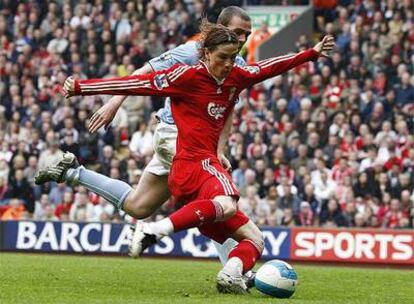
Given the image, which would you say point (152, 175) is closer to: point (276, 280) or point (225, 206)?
point (225, 206)

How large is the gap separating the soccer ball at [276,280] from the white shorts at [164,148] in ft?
4.87

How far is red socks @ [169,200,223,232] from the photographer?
9227 millimetres

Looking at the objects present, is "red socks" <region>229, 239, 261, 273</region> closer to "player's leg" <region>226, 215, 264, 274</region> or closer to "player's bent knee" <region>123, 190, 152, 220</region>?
"player's leg" <region>226, 215, 264, 274</region>

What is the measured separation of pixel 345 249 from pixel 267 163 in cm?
330

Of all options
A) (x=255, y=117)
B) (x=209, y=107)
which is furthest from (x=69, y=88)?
(x=255, y=117)

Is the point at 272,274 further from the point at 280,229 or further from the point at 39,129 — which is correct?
the point at 39,129

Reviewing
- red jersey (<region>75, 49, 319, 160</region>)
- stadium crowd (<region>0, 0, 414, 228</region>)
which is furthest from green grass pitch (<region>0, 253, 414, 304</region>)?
stadium crowd (<region>0, 0, 414, 228</region>)

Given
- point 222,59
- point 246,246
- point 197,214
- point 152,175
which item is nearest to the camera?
point 197,214

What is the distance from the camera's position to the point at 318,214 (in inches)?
762

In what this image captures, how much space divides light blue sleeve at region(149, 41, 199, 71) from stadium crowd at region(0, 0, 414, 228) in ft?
27.8

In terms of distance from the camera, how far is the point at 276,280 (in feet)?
32.2

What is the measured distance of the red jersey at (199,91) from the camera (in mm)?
9789

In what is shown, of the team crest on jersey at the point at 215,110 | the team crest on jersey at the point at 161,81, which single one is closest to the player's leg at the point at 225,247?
the team crest on jersey at the point at 215,110

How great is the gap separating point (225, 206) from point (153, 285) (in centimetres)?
163
